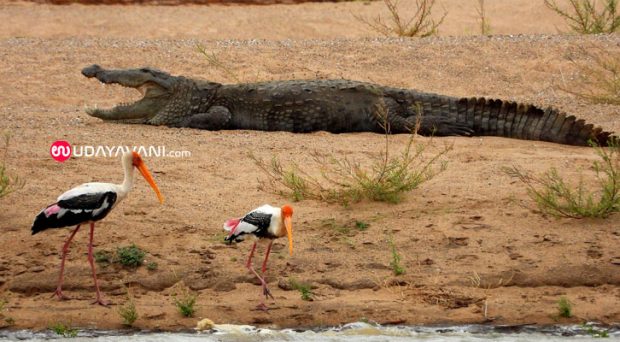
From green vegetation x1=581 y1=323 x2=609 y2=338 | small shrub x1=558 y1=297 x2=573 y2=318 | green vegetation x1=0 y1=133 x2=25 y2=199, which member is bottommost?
green vegetation x1=581 y1=323 x2=609 y2=338

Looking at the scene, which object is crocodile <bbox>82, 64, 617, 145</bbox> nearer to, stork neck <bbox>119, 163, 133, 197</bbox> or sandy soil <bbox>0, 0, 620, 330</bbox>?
sandy soil <bbox>0, 0, 620, 330</bbox>

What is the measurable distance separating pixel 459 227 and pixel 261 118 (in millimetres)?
3675

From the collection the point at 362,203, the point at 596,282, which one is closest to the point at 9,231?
the point at 362,203

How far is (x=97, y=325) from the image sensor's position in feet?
21.6

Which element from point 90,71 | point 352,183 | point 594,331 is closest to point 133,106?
point 90,71

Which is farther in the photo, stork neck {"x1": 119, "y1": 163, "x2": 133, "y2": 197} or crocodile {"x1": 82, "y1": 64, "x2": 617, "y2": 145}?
crocodile {"x1": 82, "y1": 64, "x2": 617, "y2": 145}

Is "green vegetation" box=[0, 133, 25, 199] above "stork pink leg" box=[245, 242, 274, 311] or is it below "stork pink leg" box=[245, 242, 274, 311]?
above

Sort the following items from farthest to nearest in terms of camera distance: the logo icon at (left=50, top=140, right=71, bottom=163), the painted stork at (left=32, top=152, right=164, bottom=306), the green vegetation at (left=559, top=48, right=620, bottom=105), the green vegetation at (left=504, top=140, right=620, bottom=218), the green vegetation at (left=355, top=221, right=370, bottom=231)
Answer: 1. the green vegetation at (left=559, top=48, right=620, bottom=105)
2. the logo icon at (left=50, top=140, right=71, bottom=163)
3. the green vegetation at (left=355, top=221, right=370, bottom=231)
4. the green vegetation at (left=504, top=140, right=620, bottom=218)
5. the painted stork at (left=32, top=152, right=164, bottom=306)

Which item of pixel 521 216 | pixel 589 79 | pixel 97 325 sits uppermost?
pixel 589 79

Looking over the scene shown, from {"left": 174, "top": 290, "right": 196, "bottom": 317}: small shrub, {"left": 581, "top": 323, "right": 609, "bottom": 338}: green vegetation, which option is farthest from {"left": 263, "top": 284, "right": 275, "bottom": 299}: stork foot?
{"left": 581, "top": 323, "right": 609, "bottom": 338}: green vegetation

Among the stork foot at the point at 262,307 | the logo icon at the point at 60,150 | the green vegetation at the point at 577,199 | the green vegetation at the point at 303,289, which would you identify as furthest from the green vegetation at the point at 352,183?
A: the logo icon at the point at 60,150

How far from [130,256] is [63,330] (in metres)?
0.89

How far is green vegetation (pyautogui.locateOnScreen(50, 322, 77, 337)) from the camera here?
6477 mm

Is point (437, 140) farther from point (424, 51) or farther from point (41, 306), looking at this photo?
point (41, 306)
